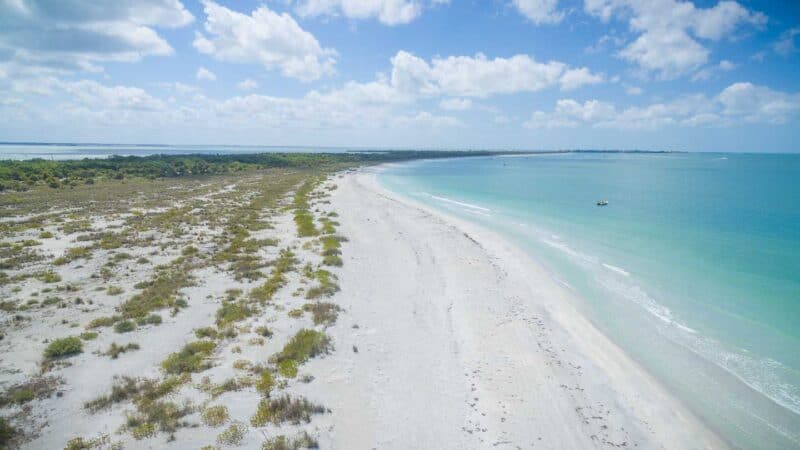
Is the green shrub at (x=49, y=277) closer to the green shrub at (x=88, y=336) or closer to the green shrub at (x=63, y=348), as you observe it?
the green shrub at (x=88, y=336)

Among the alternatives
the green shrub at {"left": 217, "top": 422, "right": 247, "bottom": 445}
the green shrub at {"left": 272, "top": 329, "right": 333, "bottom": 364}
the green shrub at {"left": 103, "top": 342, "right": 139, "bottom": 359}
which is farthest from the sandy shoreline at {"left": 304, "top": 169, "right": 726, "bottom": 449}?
the green shrub at {"left": 103, "top": 342, "right": 139, "bottom": 359}

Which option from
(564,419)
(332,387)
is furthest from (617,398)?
(332,387)

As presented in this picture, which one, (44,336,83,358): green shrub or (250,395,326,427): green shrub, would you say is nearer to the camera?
(250,395,326,427): green shrub

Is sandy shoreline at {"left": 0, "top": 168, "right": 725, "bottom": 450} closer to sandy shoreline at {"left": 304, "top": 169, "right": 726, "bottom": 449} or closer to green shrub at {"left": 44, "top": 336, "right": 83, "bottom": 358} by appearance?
sandy shoreline at {"left": 304, "top": 169, "right": 726, "bottom": 449}

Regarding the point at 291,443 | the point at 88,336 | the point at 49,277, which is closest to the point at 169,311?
the point at 88,336

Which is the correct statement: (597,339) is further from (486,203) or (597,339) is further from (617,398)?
(486,203)

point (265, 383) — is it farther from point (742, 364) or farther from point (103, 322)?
point (742, 364)
